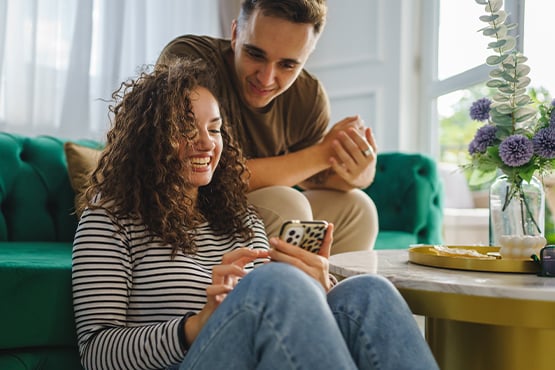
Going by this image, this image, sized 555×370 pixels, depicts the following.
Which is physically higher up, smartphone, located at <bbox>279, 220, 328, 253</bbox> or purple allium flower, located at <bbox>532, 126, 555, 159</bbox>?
purple allium flower, located at <bbox>532, 126, 555, 159</bbox>

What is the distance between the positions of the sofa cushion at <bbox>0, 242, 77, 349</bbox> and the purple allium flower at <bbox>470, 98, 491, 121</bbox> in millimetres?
981

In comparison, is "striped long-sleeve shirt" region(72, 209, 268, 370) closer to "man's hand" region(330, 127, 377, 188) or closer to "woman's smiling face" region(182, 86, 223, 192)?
"woman's smiling face" region(182, 86, 223, 192)

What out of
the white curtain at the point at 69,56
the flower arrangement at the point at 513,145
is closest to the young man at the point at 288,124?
the flower arrangement at the point at 513,145

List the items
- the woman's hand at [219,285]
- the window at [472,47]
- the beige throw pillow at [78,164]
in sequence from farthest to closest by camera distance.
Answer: the window at [472,47] < the beige throw pillow at [78,164] < the woman's hand at [219,285]

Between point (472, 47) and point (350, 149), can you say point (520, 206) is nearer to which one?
point (350, 149)

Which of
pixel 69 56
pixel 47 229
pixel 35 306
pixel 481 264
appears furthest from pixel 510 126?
pixel 69 56

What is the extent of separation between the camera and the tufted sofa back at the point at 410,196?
2674mm

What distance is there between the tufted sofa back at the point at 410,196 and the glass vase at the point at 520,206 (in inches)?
45.5

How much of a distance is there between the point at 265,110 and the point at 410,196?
3.13 feet

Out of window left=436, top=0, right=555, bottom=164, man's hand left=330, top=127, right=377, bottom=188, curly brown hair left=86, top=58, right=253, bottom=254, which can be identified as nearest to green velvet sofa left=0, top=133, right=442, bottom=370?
curly brown hair left=86, top=58, right=253, bottom=254

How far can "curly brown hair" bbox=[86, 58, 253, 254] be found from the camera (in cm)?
122

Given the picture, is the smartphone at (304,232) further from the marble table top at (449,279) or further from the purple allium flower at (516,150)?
the purple allium flower at (516,150)

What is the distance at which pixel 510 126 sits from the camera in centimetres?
146

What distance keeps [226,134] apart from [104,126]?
1721 millimetres
